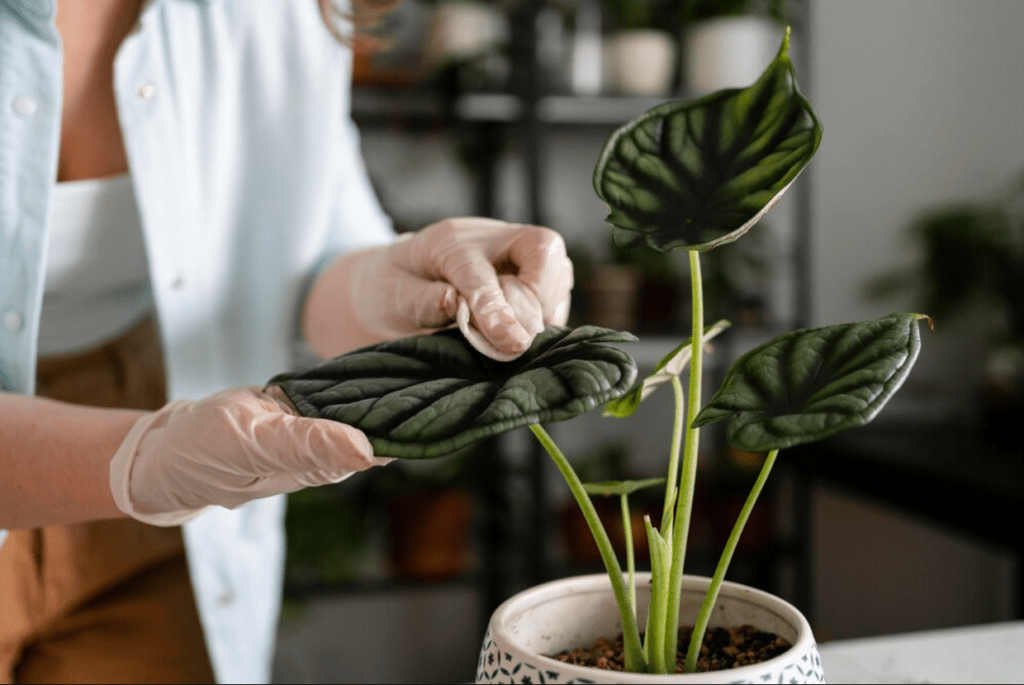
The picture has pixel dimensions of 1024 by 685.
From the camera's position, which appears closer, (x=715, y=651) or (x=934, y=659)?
(x=715, y=651)

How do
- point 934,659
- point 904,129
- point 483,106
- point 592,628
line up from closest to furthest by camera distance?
point 592,628 → point 934,659 → point 483,106 → point 904,129

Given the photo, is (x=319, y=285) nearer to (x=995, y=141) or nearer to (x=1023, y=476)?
(x=1023, y=476)

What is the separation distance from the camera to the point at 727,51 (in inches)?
82.4

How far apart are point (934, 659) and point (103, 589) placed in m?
0.75

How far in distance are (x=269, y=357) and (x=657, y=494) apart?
1442 mm

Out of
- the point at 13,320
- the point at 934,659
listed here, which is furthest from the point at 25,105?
the point at 934,659

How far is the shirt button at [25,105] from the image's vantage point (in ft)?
2.51

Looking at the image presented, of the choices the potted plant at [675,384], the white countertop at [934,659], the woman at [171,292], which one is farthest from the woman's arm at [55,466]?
the white countertop at [934,659]

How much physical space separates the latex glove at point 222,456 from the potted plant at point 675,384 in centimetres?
3

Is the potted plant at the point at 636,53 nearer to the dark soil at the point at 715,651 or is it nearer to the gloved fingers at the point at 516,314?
the gloved fingers at the point at 516,314

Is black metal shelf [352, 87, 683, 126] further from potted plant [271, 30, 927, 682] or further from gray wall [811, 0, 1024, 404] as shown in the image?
potted plant [271, 30, 927, 682]

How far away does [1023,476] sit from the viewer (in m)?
1.72

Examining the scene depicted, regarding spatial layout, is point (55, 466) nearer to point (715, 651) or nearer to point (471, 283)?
point (471, 283)

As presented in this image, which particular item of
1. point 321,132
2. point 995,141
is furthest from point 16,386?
point 995,141
